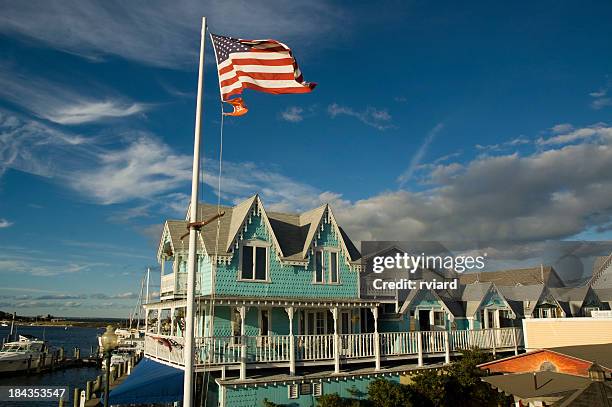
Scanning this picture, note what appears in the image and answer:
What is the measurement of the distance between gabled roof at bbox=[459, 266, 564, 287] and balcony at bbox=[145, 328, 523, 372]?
1713cm

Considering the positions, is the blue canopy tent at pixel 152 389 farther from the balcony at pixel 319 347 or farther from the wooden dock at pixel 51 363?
the wooden dock at pixel 51 363

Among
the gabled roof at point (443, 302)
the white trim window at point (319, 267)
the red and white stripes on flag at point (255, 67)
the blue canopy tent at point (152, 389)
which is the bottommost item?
the blue canopy tent at point (152, 389)

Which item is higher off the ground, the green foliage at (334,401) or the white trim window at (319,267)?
the white trim window at (319,267)

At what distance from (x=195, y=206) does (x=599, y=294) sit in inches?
1602

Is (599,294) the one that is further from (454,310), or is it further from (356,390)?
(356,390)

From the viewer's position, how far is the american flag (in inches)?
508

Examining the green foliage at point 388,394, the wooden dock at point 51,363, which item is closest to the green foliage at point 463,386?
the green foliage at point 388,394

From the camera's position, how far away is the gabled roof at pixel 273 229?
81.3ft

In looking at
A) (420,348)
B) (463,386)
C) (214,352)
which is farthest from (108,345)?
(420,348)

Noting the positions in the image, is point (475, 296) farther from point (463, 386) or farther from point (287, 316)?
point (287, 316)

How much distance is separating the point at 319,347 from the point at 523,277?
28906 millimetres

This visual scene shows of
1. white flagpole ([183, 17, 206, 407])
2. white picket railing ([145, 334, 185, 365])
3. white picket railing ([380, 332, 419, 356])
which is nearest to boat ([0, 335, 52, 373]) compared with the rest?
white picket railing ([145, 334, 185, 365])

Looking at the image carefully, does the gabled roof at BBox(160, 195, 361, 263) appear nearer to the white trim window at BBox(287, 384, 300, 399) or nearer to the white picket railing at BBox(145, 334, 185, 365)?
the white picket railing at BBox(145, 334, 185, 365)

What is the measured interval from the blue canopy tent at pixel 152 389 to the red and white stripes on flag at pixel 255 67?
38.1 ft
